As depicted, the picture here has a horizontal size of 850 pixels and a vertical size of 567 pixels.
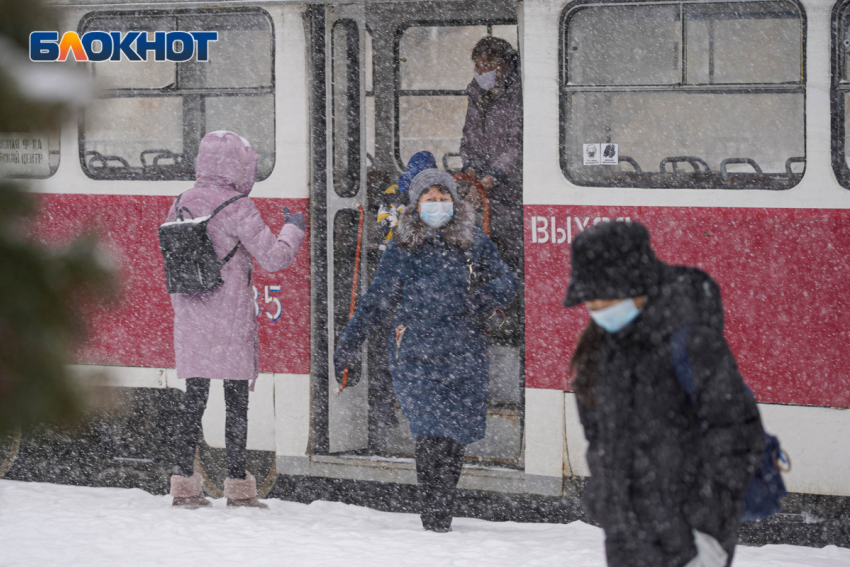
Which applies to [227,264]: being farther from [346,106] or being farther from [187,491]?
[187,491]

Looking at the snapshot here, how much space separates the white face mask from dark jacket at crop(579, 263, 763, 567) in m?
3.40

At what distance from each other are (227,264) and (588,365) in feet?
10.3

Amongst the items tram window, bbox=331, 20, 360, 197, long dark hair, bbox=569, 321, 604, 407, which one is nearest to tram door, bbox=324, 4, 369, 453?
tram window, bbox=331, 20, 360, 197

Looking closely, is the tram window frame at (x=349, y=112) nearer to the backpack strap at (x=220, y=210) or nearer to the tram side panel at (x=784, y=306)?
the backpack strap at (x=220, y=210)

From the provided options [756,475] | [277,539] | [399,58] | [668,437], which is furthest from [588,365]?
[399,58]

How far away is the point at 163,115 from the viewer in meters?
6.12

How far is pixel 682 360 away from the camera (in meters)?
2.77

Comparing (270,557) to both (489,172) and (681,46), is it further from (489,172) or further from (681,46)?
(681,46)

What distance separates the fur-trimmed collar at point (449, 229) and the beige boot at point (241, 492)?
5.19 ft

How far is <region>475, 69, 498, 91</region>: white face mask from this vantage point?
6133 mm

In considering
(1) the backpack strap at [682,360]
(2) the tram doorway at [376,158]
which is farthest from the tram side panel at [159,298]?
(1) the backpack strap at [682,360]

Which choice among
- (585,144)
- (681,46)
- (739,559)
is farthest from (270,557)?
(681,46)

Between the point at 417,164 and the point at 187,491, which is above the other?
the point at 417,164

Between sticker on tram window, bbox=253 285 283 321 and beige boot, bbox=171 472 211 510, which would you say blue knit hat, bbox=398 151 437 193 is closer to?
sticker on tram window, bbox=253 285 283 321
